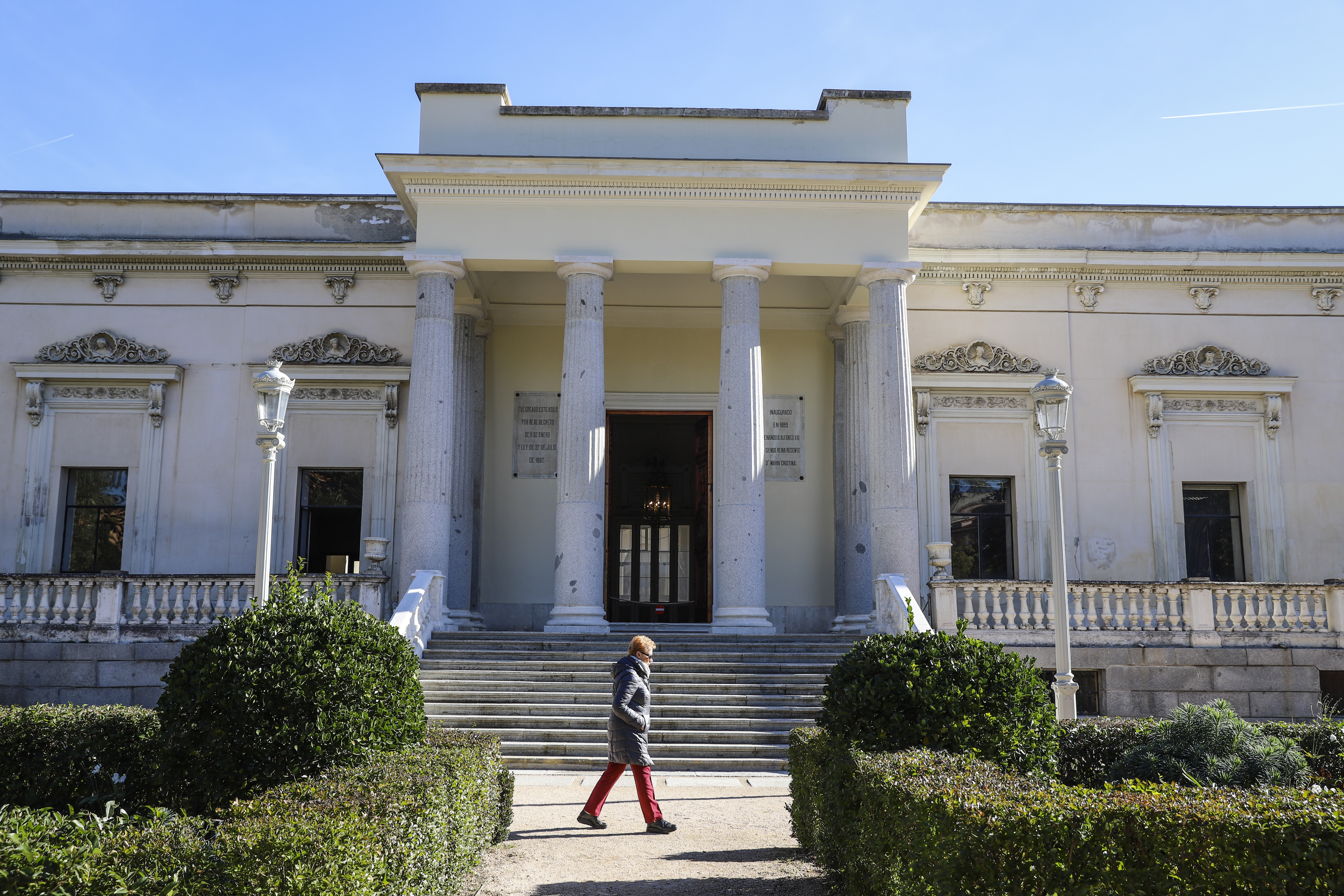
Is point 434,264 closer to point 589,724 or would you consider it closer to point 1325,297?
point 589,724

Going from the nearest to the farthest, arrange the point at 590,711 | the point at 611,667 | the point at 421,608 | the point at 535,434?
the point at 590,711 → the point at 611,667 → the point at 421,608 → the point at 535,434

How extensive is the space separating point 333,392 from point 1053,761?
16774 mm

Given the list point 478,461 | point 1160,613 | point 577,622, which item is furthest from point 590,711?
point 1160,613

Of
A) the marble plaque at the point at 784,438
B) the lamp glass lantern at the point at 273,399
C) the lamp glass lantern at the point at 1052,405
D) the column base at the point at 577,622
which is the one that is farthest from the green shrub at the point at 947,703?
the marble plaque at the point at 784,438

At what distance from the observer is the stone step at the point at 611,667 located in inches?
619

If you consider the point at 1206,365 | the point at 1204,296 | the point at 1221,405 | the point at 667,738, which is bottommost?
the point at 667,738

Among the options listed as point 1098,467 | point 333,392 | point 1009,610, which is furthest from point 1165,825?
point 333,392

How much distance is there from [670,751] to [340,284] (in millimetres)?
12447

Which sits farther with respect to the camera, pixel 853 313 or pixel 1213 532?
pixel 1213 532

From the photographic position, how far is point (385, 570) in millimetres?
20859

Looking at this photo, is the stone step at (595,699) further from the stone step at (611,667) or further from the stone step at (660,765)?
the stone step at (660,765)

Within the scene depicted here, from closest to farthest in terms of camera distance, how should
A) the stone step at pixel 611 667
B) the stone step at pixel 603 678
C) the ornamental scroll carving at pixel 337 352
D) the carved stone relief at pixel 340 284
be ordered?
1. the stone step at pixel 603 678
2. the stone step at pixel 611 667
3. the ornamental scroll carving at pixel 337 352
4. the carved stone relief at pixel 340 284

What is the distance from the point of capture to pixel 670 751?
1339cm

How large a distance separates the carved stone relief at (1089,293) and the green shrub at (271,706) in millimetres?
17738
